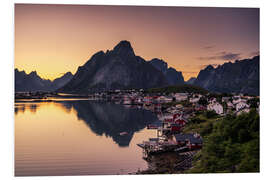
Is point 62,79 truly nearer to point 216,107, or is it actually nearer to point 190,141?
point 216,107

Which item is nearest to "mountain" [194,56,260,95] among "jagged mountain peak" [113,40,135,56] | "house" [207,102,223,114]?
"house" [207,102,223,114]

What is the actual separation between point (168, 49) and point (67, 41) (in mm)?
4526

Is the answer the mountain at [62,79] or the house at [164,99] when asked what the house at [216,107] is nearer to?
the mountain at [62,79]

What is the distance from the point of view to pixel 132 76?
3919cm

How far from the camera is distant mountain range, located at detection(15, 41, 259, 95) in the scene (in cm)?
986

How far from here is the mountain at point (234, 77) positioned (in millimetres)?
9016

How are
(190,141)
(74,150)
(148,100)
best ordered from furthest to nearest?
(148,100), (74,150), (190,141)

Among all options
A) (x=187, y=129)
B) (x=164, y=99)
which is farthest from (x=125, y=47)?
(x=187, y=129)

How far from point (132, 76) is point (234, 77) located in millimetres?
28395

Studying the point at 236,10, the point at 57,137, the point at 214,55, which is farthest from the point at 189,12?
the point at 57,137

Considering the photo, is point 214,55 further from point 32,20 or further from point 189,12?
point 32,20

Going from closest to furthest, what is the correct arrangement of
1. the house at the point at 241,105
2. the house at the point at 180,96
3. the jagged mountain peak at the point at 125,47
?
the house at the point at 241,105 → the jagged mountain peak at the point at 125,47 → the house at the point at 180,96

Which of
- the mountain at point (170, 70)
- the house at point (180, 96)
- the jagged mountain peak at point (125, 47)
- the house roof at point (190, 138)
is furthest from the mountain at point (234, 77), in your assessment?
the house at point (180, 96)

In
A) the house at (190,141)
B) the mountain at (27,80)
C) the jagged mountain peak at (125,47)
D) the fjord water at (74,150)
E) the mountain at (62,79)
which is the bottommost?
the fjord water at (74,150)
